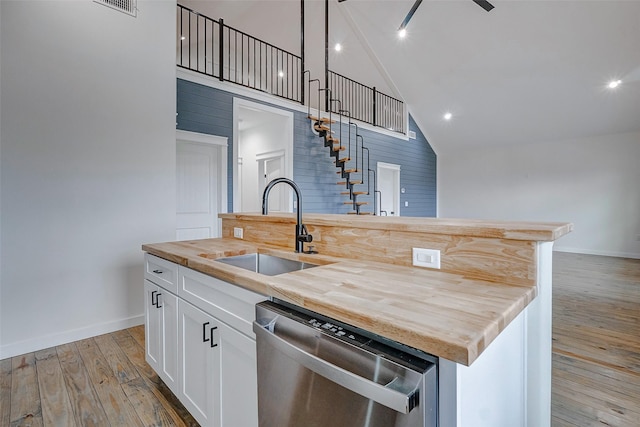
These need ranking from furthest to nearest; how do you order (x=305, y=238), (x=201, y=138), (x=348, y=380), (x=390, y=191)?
(x=390, y=191)
(x=201, y=138)
(x=305, y=238)
(x=348, y=380)

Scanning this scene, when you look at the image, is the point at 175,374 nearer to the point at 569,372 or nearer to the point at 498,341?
the point at 498,341

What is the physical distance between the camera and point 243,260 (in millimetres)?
2002

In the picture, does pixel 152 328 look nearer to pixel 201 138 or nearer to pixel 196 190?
pixel 196 190

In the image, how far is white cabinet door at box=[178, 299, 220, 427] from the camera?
55.6 inches

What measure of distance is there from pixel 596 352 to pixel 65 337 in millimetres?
4264

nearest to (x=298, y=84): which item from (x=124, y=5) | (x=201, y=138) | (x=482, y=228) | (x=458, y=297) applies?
(x=201, y=138)

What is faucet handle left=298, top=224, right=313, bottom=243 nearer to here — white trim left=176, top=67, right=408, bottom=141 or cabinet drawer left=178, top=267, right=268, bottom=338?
cabinet drawer left=178, top=267, right=268, bottom=338

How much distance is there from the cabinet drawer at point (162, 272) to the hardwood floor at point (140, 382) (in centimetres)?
70

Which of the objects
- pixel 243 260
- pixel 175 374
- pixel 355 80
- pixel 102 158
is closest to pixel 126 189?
pixel 102 158

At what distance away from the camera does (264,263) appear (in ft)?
6.66

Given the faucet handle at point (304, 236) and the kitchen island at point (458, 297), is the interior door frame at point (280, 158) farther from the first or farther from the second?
the kitchen island at point (458, 297)

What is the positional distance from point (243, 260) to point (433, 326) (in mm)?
1462

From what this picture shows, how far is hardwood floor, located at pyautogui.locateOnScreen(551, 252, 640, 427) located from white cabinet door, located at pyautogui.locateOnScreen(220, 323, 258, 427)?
1.67 m

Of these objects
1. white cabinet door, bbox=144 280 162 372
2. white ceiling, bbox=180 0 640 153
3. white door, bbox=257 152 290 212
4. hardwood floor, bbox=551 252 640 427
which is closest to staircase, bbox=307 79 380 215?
white door, bbox=257 152 290 212
